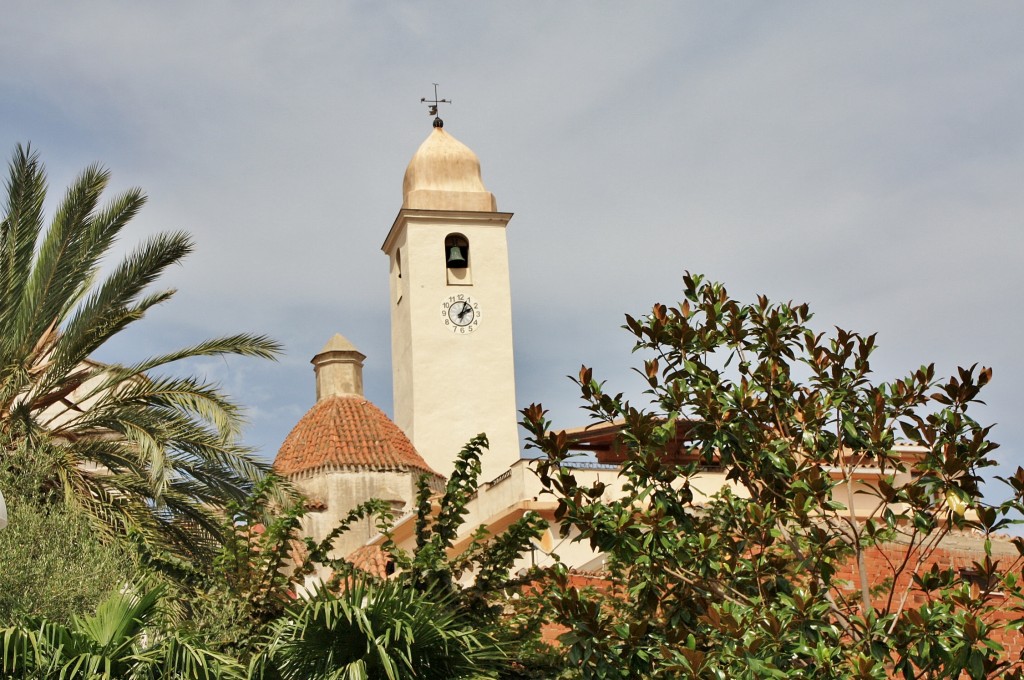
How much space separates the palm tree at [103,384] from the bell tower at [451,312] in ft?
71.6

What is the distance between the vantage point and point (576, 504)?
899cm

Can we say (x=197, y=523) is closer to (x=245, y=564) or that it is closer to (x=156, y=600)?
(x=245, y=564)

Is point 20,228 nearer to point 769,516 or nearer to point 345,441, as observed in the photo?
point 769,516

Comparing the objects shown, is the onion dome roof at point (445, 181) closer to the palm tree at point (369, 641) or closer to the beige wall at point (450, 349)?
the beige wall at point (450, 349)

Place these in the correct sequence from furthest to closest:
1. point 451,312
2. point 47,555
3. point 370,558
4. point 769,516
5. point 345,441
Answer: point 451,312, point 345,441, point 370,558, point 47,555, point 769,516

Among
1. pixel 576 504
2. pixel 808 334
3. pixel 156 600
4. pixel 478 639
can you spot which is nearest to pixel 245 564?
pixel 156 600

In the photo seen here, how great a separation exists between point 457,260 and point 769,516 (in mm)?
29559

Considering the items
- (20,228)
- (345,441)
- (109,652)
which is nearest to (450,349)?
(345,441)

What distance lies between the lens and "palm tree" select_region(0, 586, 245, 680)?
29.2 feet

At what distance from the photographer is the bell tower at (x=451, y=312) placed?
36156 millimetres

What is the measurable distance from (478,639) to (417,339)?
90.0 feet

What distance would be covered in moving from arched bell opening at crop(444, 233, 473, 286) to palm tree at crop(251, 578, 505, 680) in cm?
2869

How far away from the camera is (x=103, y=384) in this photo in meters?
13.4

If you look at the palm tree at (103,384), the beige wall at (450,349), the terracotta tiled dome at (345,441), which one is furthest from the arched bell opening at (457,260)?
the palm tree at (103,384)
